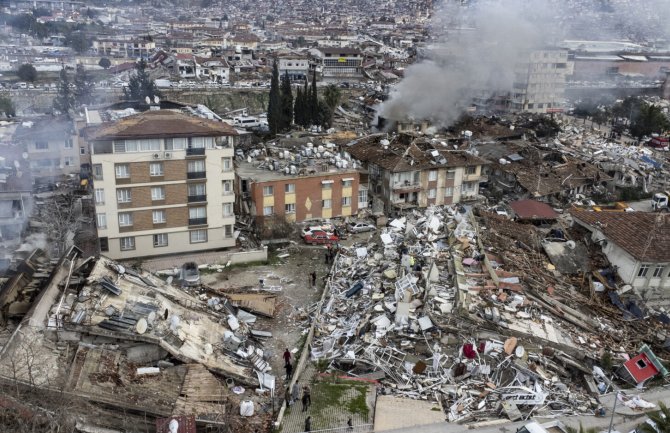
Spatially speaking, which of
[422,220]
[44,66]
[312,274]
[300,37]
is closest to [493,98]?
[422,220]

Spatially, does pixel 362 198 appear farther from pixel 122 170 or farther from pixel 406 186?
pixel 122 170

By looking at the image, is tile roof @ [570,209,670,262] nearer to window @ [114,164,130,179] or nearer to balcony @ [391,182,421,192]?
balcony @ [391,182,421,192]

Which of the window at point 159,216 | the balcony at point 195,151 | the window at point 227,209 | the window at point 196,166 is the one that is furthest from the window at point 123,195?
the window at point 227,209

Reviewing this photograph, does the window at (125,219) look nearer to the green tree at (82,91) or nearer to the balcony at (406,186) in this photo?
the balcony at (406,186)

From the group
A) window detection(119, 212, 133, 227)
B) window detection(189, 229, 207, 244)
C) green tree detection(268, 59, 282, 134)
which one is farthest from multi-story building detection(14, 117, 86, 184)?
green tree detection(268, 59, 282, 134)

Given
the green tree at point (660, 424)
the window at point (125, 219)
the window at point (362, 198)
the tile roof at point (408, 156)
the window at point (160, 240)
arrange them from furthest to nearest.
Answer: the tile roof at point (408, 156), the window at point (362, 198), the window at point (160, 240), the window at point (125, 219), the green tree at point (660, 424)

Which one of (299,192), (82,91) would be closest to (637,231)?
(299,192)

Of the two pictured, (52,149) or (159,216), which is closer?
(159,216)
